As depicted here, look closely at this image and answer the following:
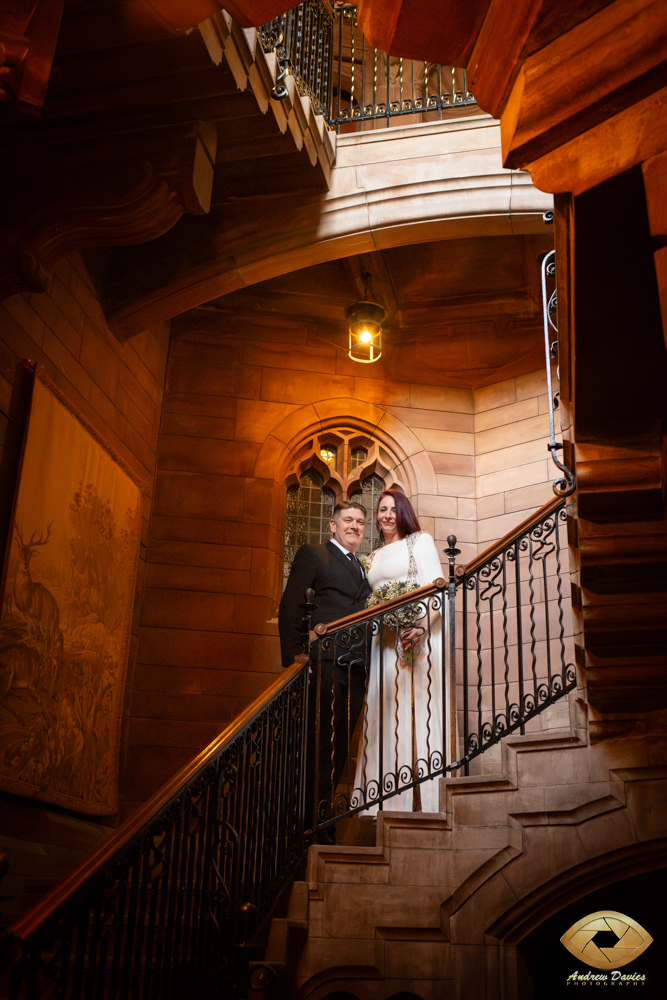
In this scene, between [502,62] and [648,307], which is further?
[648,307]

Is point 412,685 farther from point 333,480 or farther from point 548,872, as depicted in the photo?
point 333,480

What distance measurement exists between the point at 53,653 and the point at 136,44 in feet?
10.1

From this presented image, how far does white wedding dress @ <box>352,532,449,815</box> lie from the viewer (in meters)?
5.03

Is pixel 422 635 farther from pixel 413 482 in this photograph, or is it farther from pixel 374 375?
pixel 374 375

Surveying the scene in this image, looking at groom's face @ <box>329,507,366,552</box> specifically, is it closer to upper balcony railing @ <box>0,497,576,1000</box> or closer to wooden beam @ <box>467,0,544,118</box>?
upper balcony railing @ <box>0,497,576,1000</box>

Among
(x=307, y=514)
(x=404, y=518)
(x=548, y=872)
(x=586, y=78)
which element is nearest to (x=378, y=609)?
(x=404, y=518)

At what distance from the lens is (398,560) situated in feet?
18.8

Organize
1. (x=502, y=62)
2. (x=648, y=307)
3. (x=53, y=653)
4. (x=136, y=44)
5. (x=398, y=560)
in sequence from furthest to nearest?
(x=398, y=560)
(x=53, y=653)
(x=136, y=44)
(x=648, y=307)
(x=502, y=62)

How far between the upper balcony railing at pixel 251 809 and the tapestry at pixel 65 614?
779 mm

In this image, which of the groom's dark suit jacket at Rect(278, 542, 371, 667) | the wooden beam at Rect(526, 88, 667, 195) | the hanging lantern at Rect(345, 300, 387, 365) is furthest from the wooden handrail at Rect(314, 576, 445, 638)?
the wooden beam at Rect(526, 88, 667, 195)

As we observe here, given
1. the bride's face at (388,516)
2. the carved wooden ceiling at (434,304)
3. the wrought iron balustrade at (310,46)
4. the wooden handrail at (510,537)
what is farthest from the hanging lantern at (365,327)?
the wooden handrail at (510,537)

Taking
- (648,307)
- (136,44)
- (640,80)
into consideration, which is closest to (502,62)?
(640,80)

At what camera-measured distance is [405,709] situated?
5.29 meters

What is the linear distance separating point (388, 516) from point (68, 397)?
215cm
